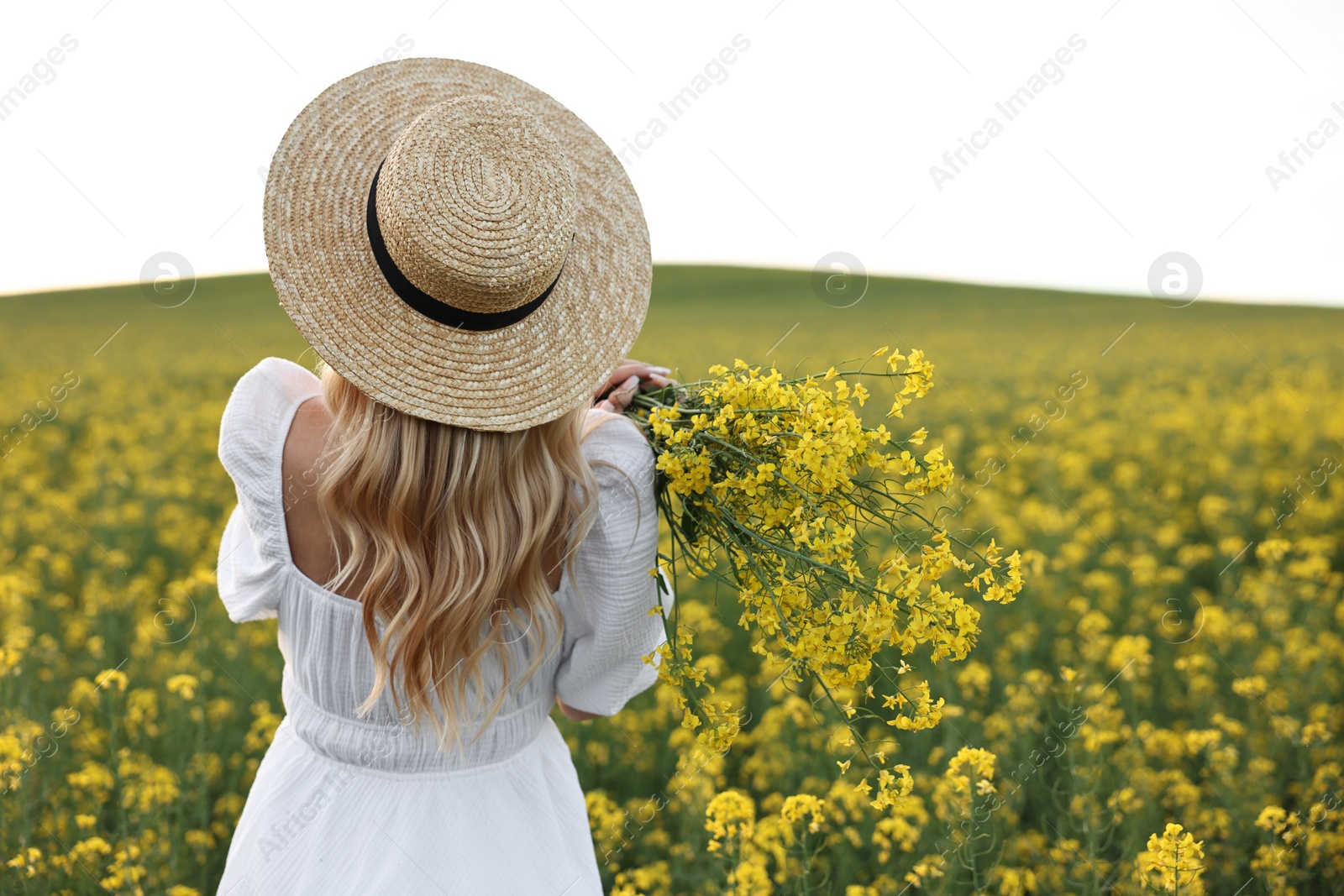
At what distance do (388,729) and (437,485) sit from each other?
515mm

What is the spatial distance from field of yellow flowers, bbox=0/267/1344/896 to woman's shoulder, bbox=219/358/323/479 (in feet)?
2.81

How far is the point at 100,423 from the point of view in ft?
26.7

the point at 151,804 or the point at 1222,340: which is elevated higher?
the point at 1222,340

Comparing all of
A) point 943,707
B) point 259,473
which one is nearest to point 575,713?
point 259,473

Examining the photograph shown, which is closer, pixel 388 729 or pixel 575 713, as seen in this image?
pixel 388 729

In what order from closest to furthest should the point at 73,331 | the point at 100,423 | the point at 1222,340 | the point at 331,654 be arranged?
the point at 331,654 → the point at 100,423 → the point at 1222,340 → the point at 73,331

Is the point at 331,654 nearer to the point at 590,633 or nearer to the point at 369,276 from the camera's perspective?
the point at 590,633

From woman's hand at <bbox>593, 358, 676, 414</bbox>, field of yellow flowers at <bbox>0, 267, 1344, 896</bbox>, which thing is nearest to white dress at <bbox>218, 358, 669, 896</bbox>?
woman's hand at <bbox>593, 358, 676, 414</bbox>

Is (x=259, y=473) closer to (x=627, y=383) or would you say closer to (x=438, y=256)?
(x=438, y=256)

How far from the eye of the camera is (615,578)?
1.42 m

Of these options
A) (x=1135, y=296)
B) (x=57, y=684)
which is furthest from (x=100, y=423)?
(x=1135, y=296)

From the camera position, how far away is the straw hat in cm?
123

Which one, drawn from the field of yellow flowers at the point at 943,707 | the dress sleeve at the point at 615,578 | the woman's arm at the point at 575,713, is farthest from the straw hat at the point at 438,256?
the woman's arm at the point at 575,713

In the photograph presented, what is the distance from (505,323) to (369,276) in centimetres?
Answer: 22
